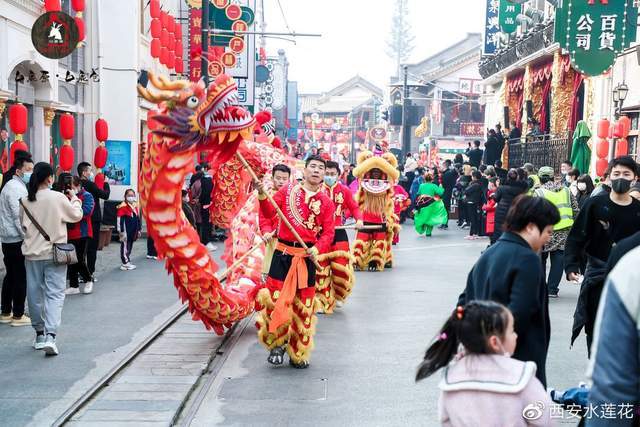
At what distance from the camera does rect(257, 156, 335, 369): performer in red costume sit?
793cm

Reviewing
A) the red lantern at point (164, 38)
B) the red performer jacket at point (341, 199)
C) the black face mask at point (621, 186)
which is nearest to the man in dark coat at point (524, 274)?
the black face mask at point (621, 186)

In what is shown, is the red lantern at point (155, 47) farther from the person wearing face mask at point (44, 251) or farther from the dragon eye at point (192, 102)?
the dragon eye at point (192, 102)

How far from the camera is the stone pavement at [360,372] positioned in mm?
6461

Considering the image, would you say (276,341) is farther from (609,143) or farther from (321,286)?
(609,143)

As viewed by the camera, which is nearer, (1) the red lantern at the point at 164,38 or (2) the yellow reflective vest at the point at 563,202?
(2) the yellow reflective vest at the point at 563,202

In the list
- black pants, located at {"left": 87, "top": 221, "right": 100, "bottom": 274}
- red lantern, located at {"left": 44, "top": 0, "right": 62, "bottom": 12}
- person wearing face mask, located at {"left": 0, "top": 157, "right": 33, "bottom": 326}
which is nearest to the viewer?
person wearing face mask, located at {"left": 0, "top": 157, "right": 33, "bottom": 326}

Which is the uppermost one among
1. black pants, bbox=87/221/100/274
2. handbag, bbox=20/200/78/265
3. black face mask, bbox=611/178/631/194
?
black face mask, bbox=611/178/631/194

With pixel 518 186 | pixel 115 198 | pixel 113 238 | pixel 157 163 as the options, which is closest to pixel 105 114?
pixel 115 198

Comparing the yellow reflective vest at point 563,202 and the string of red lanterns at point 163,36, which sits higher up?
the string of red lanterns at point 163,36

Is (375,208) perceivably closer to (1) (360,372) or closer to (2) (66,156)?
(2) (66,156)

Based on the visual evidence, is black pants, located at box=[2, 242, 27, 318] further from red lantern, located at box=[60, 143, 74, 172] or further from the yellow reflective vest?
the yellow reflective vest

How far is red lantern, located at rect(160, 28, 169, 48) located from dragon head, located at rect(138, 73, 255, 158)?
48.1 ft

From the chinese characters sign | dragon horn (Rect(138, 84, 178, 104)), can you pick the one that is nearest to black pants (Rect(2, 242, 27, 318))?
dragon horn (Rect(138, 84, 178, 104))

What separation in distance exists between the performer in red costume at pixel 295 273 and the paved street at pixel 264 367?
244 millimetres
